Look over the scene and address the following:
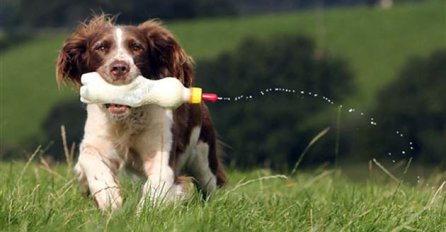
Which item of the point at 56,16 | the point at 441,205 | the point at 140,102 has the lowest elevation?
the point at 56,16

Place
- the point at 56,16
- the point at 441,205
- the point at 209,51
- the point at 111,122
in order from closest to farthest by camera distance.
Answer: the point at 441,205, the point at 111,122, the point at 56,16, the point at 209,51

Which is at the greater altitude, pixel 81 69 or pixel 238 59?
pixel 81 69

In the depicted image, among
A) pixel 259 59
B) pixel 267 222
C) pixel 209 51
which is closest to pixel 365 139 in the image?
pixel 259 59

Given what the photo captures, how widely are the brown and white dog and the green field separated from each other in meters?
31.5

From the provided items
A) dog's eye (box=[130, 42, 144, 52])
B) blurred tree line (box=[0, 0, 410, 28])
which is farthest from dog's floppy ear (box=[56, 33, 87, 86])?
blurred tree line (box=[0, 0, 410, 28])

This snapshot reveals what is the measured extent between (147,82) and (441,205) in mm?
1466

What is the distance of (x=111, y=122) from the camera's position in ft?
18.0

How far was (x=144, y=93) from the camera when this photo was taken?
5055 millimetres

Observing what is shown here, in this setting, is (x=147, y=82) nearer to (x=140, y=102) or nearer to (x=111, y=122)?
(x=140, y=102)

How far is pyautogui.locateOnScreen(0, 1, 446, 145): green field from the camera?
139ft

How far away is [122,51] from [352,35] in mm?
48498

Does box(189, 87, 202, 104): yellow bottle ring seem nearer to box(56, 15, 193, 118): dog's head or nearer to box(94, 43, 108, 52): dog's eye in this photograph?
box(56, 15, 193, 118): dog's head

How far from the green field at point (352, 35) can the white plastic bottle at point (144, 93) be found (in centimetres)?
3225

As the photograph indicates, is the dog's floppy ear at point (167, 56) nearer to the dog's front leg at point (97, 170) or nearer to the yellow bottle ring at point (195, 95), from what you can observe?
the dog's front leg at point (97, 170)
